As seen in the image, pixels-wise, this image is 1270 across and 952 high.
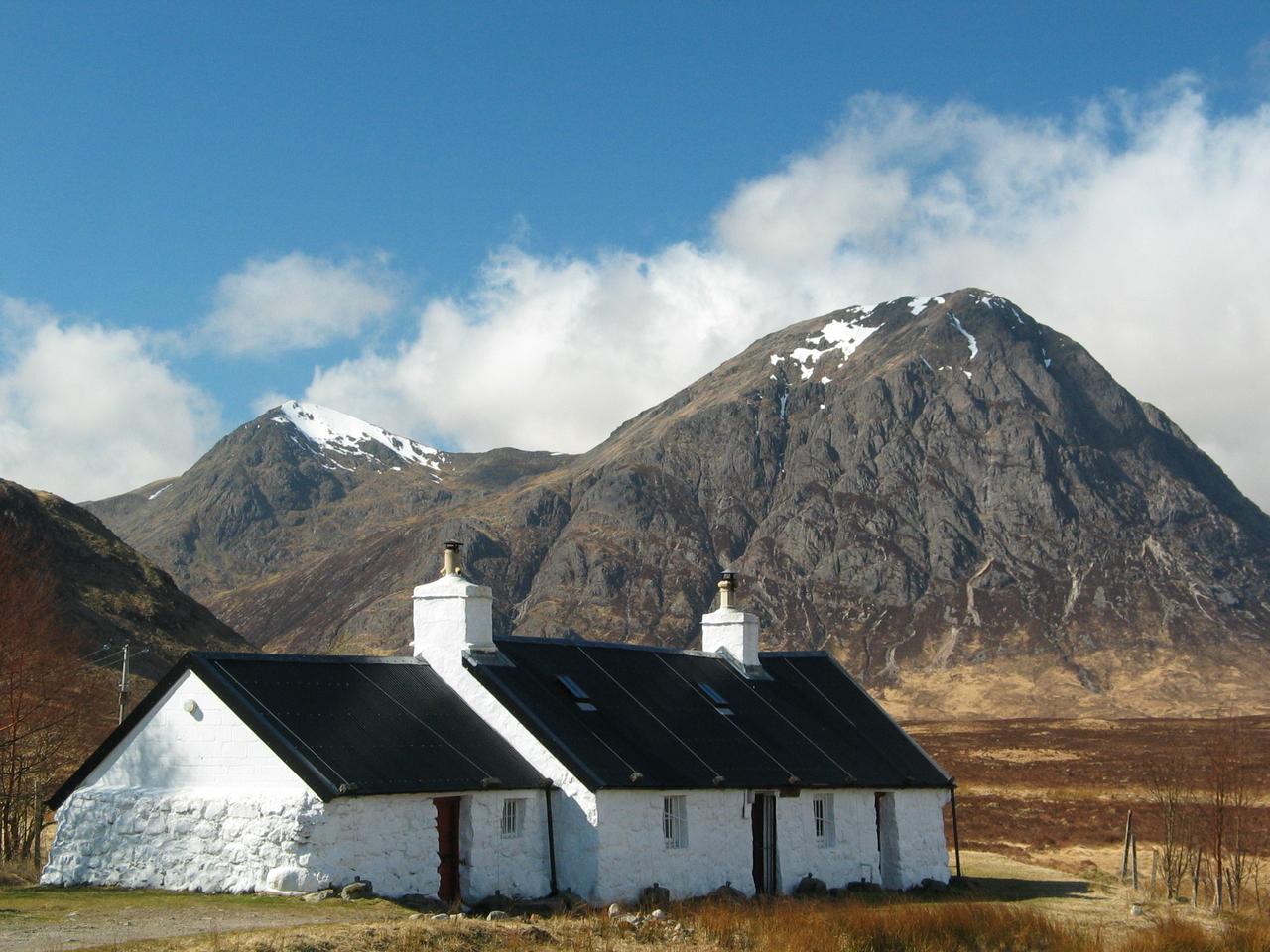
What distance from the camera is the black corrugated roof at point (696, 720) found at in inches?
1122

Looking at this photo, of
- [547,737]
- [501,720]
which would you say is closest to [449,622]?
[501,720]

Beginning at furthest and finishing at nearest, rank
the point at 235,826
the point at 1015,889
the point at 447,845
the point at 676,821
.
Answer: the point at 1015,889 < the point at 676,821 < the point at 447,845 < the point at 235,826

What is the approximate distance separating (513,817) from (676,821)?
3486 mm

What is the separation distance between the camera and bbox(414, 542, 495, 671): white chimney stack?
97.5 feet

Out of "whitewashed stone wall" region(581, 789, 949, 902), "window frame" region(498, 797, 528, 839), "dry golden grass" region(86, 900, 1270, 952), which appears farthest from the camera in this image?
"whitewashed stone wall" region(581, 789, 949, 902)

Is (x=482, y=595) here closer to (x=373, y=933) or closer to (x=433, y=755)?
(x=433, y=755)

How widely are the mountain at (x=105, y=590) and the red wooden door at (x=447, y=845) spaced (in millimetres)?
47527

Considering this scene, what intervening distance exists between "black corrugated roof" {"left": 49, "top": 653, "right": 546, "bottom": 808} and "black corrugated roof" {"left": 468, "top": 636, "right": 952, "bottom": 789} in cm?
113

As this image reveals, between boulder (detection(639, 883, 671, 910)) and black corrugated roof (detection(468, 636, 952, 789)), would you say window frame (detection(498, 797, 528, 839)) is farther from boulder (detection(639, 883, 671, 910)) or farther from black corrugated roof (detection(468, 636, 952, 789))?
boulder (detection(639, 883, 671, 910))

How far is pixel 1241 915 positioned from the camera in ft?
94.6

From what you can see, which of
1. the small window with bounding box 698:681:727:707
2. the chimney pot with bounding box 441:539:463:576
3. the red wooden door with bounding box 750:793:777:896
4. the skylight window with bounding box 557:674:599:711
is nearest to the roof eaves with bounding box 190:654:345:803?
the chimney pot with bounding box 441:539:463:576

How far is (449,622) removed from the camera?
2983 cm

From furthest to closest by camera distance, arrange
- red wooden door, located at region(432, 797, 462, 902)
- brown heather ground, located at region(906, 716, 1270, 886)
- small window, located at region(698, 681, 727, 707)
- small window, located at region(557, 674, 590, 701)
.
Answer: brown heather ground, located at region(906, 716, 1270, 886), small window, located at region(698, 681, 727, 707), small window, located at region(557, 674, 590, 701), red wooden door, located at region(432, 797, 462, 902)

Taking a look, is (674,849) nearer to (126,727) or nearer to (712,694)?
(712,694)
